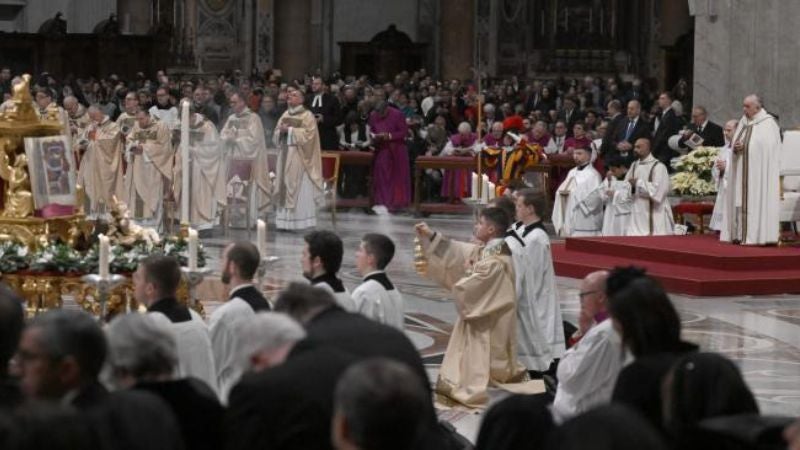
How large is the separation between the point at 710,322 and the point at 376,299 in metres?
6.03

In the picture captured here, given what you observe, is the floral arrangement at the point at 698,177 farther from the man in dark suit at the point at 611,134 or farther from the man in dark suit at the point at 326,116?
the man in dark suit at the point at 326,116

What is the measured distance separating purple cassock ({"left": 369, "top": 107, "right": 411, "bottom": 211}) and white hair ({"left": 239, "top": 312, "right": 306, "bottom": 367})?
18526mm

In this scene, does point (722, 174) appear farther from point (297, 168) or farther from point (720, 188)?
point (297, 168)

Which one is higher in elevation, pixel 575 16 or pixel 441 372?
pixel 575 16

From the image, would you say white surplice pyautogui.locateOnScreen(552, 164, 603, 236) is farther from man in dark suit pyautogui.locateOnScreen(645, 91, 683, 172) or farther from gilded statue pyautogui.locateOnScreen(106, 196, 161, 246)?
gilded statue pyautogui.locateOnScreen(106, 196, 161, 246)

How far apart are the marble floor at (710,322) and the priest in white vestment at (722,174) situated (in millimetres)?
2183

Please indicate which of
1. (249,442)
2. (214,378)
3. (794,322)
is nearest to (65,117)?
(794,322)

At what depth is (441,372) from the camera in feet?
37.3

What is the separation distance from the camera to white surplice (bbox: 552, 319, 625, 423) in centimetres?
805

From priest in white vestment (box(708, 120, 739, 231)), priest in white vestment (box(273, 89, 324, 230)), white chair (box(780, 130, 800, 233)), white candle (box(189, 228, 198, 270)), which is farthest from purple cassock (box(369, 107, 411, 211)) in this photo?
white candle (box(189, 228, 198, 270))

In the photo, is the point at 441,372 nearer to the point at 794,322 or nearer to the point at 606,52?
the point at 794,322

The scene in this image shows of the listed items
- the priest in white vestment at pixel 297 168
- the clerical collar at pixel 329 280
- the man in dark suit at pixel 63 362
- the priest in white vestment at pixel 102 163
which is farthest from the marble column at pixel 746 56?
the man in dark suit at pixel 63 362

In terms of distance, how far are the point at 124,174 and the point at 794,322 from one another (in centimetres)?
981

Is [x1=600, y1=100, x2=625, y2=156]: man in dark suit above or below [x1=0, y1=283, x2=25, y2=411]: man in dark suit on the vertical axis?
above
